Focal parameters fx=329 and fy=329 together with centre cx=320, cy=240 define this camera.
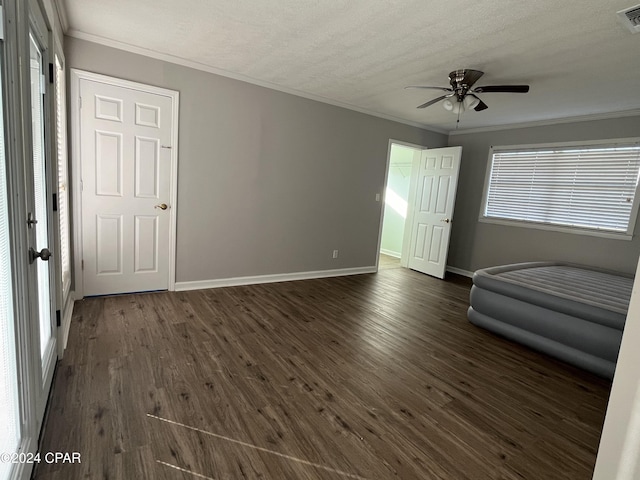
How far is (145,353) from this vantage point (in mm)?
2428

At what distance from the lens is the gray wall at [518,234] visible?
13.6 feet

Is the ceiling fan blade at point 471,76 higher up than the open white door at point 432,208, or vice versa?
the ceiling fan blade at point 471,76

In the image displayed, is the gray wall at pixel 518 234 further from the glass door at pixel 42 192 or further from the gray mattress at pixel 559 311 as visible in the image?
the glass door at pixel 42 192

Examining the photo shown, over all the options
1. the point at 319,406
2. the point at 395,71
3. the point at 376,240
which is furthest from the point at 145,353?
the point at 376,240

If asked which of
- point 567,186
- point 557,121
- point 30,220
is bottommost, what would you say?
point 30,220

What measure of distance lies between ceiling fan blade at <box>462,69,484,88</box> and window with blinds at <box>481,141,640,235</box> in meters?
2.45

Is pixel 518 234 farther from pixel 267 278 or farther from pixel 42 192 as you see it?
pixel 42 192

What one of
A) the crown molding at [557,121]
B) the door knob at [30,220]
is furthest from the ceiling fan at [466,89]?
the door knob at [30,220]

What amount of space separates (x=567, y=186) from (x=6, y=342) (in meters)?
5.81

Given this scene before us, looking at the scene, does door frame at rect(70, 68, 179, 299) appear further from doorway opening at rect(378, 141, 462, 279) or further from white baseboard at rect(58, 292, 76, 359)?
doorway opening at rect(378, 141, 462, 279)

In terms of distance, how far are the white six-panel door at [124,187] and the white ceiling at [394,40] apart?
1.89 feet

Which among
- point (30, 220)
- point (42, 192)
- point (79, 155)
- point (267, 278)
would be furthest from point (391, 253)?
point (30, 220)

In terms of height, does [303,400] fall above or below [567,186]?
below

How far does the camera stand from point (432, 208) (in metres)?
5.58
